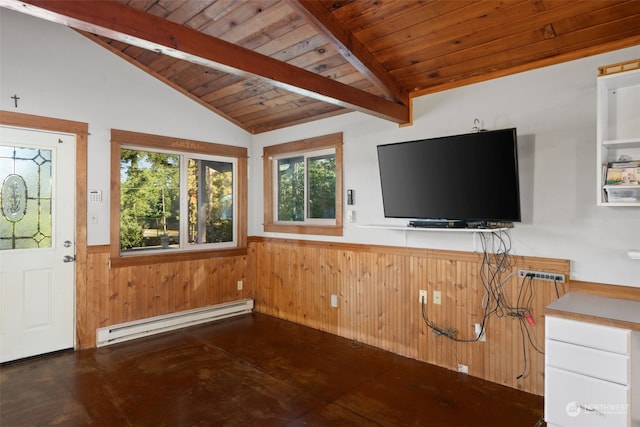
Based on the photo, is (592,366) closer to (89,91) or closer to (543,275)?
(543,275)

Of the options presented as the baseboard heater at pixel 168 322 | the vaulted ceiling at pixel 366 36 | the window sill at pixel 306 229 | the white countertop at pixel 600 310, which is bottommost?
the baseboard heater at pixel 168 322

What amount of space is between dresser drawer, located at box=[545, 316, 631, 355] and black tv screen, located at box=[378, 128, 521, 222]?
0.80 meters

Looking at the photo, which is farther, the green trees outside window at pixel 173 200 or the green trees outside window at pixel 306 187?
the green trees outside window at pixel 306 187

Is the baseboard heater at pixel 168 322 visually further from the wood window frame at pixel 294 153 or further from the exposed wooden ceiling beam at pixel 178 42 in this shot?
the exposed wooden ceiling beam at pixel 178 42

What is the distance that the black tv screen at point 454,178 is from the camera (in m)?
2.58

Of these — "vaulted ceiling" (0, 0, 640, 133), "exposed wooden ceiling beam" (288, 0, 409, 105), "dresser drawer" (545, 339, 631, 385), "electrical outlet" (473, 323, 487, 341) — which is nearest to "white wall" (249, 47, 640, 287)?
"vaulted ceiling" (0, 0, 640, 133)

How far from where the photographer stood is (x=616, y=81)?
7.28 ft

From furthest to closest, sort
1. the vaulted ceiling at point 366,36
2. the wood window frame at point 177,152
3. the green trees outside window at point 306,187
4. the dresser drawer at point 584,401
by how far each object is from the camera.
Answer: the green trees outside window at point 306,187 → the wood window frame at point 177,152 → the vaulted ceiling at point 366,36 → the dresser drawer at point 584,401

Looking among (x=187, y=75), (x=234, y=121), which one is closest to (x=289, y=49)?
(x=187, y=75)

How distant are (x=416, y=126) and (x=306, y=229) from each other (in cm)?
180

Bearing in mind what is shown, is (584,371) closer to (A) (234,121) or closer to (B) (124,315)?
(B) (124,315)

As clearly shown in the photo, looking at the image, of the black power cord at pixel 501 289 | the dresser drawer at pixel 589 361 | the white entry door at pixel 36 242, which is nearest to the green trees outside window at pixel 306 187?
the black power cord at pixel 501 289

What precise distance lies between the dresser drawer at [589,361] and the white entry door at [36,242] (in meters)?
4.09

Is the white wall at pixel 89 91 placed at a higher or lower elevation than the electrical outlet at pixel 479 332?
higher
